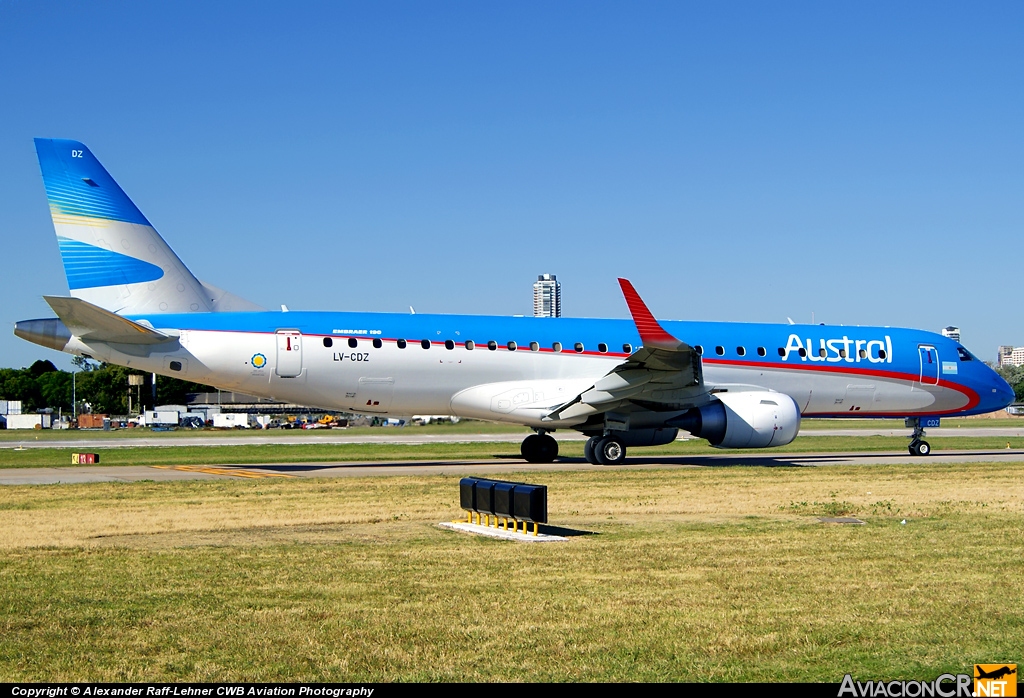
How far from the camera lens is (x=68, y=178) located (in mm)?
23844

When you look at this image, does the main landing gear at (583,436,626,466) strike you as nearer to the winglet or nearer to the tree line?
the winglet

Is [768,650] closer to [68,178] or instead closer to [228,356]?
[228,356]

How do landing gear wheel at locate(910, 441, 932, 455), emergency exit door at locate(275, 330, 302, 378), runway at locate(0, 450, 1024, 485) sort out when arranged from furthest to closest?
landing gear wheel at locate(910, 441, 932, 455) < emergency exit door at locate(275, 330, 302, 378) < runway at locate(0, 450, 1024, 485)

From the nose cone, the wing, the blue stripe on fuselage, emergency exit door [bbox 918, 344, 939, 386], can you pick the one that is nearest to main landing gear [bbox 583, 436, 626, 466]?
the wing

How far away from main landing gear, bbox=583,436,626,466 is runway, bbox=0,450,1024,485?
0.32 m

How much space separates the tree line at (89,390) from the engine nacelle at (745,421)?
86156 millimetres

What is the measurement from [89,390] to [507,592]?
4629 inches

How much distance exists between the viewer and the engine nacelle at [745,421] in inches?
1025

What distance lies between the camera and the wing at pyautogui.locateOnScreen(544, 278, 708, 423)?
24156 millimetres

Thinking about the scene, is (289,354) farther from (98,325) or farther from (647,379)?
(647,379)

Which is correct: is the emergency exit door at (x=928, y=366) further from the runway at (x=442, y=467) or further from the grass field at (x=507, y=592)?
the grass field at (x=507, y=592)

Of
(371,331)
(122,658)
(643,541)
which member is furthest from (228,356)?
(122,658)

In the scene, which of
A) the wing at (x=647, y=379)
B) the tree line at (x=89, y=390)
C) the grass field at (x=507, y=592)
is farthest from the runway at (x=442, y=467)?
the tree line at (x=89, y=390)

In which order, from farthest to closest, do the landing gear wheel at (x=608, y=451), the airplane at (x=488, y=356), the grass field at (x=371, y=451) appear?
the grass field at (x=371, y=451) → the landing gear wheel at (x=608, y=451) → the airplane at (x=488, y=356)
